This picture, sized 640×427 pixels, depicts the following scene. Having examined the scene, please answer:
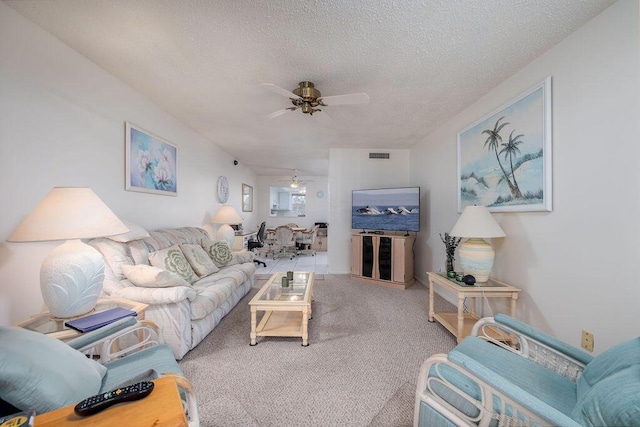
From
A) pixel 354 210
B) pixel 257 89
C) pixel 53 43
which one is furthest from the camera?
pixel 354 210

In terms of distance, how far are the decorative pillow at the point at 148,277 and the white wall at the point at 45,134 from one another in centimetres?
51

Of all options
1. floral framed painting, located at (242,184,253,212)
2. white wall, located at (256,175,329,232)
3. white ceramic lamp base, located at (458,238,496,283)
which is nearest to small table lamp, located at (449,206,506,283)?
white ceramic lamp base, located at (458,238,496,283)

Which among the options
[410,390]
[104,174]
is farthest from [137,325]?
[410,390]

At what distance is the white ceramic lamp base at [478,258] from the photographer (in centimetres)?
211

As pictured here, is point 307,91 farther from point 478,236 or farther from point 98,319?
point 98,319

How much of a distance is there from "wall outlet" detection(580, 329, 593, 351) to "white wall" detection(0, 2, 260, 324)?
12.0 feet

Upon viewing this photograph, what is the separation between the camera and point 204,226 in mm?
4090

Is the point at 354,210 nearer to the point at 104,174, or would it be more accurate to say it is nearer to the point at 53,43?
the point at 104,174

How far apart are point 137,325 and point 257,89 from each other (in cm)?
214

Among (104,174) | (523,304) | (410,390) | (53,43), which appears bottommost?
(410,390)

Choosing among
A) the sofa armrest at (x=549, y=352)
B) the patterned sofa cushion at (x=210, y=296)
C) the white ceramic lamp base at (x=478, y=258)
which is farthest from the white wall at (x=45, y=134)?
the white ceramic lamp base at (x=478, y=258)

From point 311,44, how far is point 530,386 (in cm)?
235

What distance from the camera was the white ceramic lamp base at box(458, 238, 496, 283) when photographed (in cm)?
211

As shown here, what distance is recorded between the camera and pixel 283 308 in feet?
7.03
